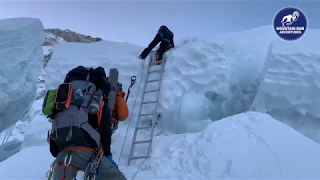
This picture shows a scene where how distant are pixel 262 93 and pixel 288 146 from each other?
2.38 m

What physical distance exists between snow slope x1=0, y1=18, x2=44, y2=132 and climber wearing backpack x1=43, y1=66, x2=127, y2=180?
6.64 m

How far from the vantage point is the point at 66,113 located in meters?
2.71

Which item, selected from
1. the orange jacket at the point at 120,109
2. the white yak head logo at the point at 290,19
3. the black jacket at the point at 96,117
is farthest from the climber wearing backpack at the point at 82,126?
the white yak head logo at the point at 290,19

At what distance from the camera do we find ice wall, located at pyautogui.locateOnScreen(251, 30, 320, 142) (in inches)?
219

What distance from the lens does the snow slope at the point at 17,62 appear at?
8742mm

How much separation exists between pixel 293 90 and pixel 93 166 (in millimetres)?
4101

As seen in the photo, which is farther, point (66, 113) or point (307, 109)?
point (307, 109)

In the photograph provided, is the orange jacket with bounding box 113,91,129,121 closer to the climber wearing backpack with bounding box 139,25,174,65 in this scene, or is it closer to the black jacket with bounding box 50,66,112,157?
the black jacket with bounding box 50,66,112,157

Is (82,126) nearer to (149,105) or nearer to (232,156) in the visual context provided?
(232,156)

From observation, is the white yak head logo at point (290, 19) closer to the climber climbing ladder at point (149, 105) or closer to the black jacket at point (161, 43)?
the black jacket at point (161, 43)

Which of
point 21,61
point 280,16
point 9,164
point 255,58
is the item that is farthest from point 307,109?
point 21,61

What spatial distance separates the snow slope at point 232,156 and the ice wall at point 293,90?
174cm

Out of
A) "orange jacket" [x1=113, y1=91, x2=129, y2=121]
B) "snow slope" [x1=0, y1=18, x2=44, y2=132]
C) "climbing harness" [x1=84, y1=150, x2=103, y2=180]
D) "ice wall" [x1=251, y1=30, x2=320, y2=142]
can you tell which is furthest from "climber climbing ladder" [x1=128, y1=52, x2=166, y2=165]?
"snow slope" [x1=0, y1=18, x2=44, y2=132]

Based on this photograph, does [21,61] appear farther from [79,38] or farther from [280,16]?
[79,38]
